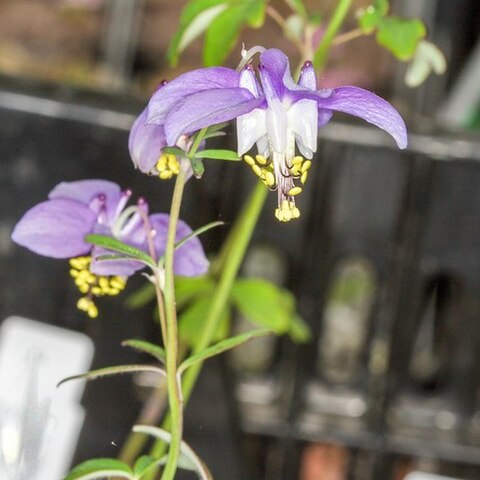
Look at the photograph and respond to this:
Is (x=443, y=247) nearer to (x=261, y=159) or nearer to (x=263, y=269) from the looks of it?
(x=263, y=269)

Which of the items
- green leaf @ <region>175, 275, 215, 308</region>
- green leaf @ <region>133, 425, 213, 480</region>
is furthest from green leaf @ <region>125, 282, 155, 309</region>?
green leaf @ <region>133, 425, 213, 480</region>

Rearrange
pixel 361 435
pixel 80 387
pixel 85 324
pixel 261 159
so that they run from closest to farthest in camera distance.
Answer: pixel 261 159 → pixel 80 387 → pixel 85 324 → pixel 361 435

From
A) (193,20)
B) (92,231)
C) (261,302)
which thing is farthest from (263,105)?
(261,302)

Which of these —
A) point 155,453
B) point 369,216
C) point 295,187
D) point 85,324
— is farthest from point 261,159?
point 369,216

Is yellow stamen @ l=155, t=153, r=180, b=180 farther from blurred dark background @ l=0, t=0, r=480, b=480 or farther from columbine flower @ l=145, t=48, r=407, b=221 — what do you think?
blurred dark background @ l=0, t=0, r=480, b=480

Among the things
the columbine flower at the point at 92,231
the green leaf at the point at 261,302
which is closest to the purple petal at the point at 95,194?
the columbine flower at the point at 92,231

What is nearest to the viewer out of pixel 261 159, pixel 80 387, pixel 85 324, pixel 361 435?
pixel 261 159
